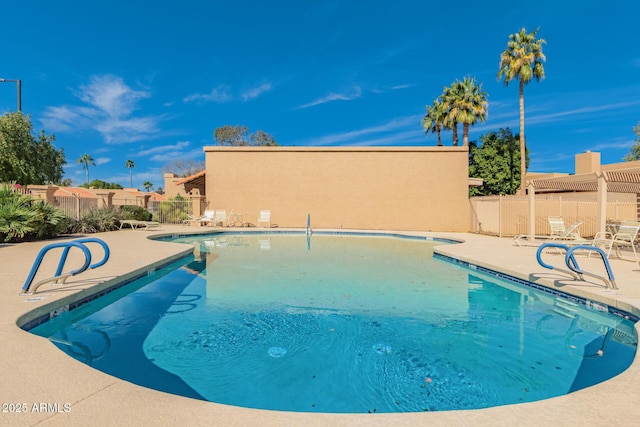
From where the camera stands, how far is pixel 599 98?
3142 centimetres

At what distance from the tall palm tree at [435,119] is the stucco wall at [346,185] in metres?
10.4

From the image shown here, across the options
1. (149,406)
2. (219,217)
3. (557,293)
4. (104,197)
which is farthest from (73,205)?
(557,293)

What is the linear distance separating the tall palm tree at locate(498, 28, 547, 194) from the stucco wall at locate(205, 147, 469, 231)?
22.6 feet

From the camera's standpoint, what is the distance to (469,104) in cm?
2650

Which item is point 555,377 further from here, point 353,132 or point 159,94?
point 159,94

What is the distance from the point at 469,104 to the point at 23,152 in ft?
105

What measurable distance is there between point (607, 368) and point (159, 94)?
139 ft

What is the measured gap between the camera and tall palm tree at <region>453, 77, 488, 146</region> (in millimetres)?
26453

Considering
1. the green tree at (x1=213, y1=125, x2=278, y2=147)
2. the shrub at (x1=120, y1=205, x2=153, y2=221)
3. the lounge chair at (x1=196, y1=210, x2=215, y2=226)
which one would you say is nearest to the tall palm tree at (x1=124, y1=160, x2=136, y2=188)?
the green tree at (x1=213, y1=125, x2=278, y2=147)

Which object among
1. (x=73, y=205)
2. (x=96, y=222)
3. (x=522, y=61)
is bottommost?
(x=96, y=222)

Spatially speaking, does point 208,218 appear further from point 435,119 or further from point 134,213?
point 435,119

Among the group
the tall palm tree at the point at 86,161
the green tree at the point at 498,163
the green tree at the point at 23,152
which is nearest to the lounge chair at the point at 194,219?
the green tree at the point at 23,152

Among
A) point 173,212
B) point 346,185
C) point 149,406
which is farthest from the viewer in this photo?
point 173,212

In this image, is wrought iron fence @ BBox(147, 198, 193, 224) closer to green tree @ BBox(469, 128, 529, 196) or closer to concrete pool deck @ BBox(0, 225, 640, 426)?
concrete pool deck @ BBox(0, 225, 640, 426)
